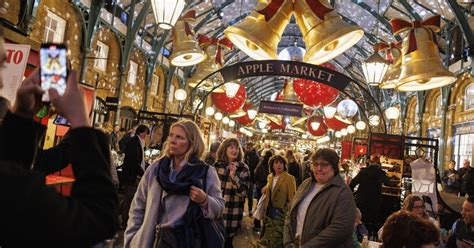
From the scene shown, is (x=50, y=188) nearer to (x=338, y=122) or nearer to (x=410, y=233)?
(x=410, y=233)

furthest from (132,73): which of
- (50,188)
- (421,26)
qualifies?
(50,188)

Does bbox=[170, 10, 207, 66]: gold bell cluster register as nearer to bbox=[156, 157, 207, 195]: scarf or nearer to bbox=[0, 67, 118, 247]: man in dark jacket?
bbox=[156, 157, 207, 195]: scarf

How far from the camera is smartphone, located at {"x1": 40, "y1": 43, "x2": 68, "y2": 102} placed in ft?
3.43

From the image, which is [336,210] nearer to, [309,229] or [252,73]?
[309,229]

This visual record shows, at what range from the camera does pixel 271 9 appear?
4.48 metres

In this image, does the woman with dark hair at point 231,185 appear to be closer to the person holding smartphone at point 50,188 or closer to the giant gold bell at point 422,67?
the giant gold bell at point 422,67

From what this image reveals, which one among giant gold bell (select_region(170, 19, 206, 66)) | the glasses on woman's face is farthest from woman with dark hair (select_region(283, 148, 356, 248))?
giant gold bell (select_region(170, 19, 206, 66))

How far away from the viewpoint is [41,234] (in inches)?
33.4

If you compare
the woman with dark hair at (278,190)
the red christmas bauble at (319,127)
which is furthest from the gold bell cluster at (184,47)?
the red christmas bauble at (319,127)

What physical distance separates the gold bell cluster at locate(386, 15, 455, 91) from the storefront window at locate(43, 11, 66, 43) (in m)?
9.88

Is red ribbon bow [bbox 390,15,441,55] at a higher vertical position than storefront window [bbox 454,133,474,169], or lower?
higher

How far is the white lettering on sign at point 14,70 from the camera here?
4.06m

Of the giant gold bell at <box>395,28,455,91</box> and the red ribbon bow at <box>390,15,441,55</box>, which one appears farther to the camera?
the red ribbon bow at <box>390,15,441,55</box>

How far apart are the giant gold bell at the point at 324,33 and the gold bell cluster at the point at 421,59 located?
0.86 meters
